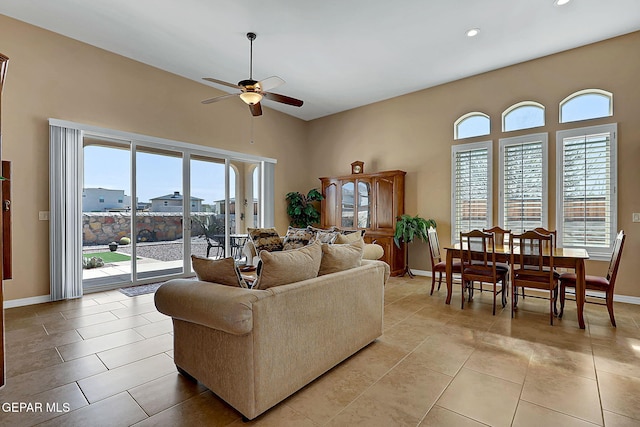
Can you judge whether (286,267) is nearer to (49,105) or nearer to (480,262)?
(480,262)

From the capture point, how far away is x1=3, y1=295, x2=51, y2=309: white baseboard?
389cm

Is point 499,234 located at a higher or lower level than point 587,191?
lower

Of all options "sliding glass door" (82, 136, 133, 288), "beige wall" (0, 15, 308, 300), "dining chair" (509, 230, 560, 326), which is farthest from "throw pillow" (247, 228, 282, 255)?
"dining chair" (509, 230, 560, 326)

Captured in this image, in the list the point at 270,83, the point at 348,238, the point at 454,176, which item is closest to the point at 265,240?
the point at 348,238

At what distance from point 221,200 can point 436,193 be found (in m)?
4.06

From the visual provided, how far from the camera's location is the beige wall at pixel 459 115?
4098 millimetres

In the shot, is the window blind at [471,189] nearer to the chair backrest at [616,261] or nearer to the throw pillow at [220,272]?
the chair backrest at [616,261]

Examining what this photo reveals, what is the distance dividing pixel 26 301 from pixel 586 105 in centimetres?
800

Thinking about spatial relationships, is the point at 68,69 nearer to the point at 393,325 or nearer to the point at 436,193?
the point at 393,325

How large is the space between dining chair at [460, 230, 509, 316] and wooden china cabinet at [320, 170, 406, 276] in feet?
6.04

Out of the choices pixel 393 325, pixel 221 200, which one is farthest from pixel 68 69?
pixel 393 325

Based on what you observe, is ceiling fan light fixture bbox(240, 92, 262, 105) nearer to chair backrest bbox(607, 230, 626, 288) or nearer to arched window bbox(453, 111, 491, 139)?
arched window bbox(453, 111, 491, 139)

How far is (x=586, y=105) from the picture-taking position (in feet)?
14.5

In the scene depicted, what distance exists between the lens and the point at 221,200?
6.05 m
